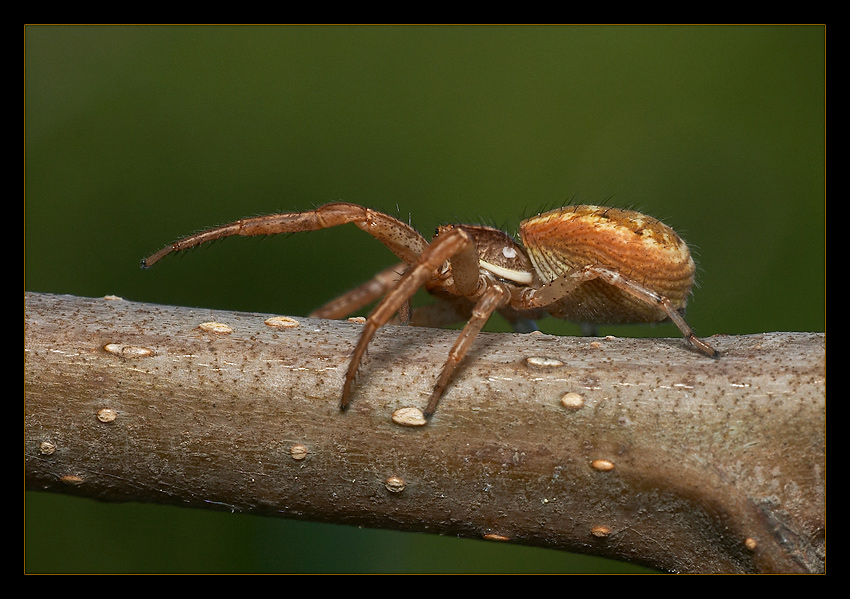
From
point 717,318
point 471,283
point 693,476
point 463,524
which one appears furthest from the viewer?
point 717,318

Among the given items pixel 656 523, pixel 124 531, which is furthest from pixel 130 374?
pixel 124 531

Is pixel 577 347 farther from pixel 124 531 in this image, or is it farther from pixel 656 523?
pixel 124 531

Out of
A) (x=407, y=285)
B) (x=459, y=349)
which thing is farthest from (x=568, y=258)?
(x=459, y=349)

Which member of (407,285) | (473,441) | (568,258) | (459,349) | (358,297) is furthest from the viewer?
(358,297)

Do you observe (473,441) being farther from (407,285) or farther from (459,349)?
(407,285)

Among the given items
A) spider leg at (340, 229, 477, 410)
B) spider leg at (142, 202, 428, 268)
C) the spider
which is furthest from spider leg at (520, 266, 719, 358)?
spider leg at (142, 202, 428, 268)

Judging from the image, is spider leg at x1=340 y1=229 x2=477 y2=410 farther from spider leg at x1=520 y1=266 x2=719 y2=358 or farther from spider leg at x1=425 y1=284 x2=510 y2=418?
spider leg at x1=520 y1=266 x2=719 y2=358

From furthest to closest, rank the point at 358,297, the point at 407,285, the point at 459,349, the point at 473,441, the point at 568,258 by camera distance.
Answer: the point at 358,297
the point at 568,258
the point at 407,285
the point at 459,349
the point at 473,441
